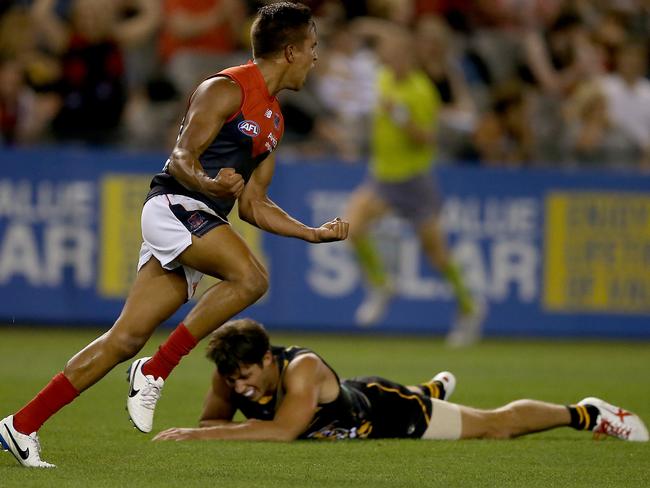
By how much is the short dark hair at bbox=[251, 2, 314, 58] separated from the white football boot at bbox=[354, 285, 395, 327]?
24.4 feet

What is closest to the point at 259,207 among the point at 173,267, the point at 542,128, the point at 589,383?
the point at 173,267

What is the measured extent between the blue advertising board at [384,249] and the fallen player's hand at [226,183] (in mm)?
7680

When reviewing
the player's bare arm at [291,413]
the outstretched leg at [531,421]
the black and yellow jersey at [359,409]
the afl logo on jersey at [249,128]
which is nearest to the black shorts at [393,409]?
the black and yellow jersey at [359,409]

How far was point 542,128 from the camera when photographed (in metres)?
15.7

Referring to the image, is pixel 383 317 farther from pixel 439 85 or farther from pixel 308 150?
pixel 439 85

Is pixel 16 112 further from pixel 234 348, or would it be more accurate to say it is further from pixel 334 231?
pixel 334 231

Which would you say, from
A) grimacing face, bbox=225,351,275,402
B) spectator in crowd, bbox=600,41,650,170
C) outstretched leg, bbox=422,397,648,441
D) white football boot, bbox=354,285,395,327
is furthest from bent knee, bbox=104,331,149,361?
spectator in crowd, bbox=600,41,650,170

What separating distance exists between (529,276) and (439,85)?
2893mm

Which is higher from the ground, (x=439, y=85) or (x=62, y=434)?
(x=439, y=85)

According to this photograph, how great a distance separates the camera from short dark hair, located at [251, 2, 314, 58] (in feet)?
22.8

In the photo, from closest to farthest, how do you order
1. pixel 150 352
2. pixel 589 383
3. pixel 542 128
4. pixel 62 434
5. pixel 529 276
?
pixel 62 434
pixel 589 383
pixel 150 352
pixel 529 276
pixel 542 128

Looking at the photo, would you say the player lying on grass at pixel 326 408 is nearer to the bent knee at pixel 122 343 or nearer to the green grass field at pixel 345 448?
the green grass field at pixel 345 448

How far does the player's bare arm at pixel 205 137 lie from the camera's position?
6398 millimetres

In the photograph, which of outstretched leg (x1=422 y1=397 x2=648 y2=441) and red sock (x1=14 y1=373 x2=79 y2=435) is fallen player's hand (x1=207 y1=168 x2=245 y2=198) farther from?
outstretched leg (x1=422 y1=397 x2=648 y2=441)
